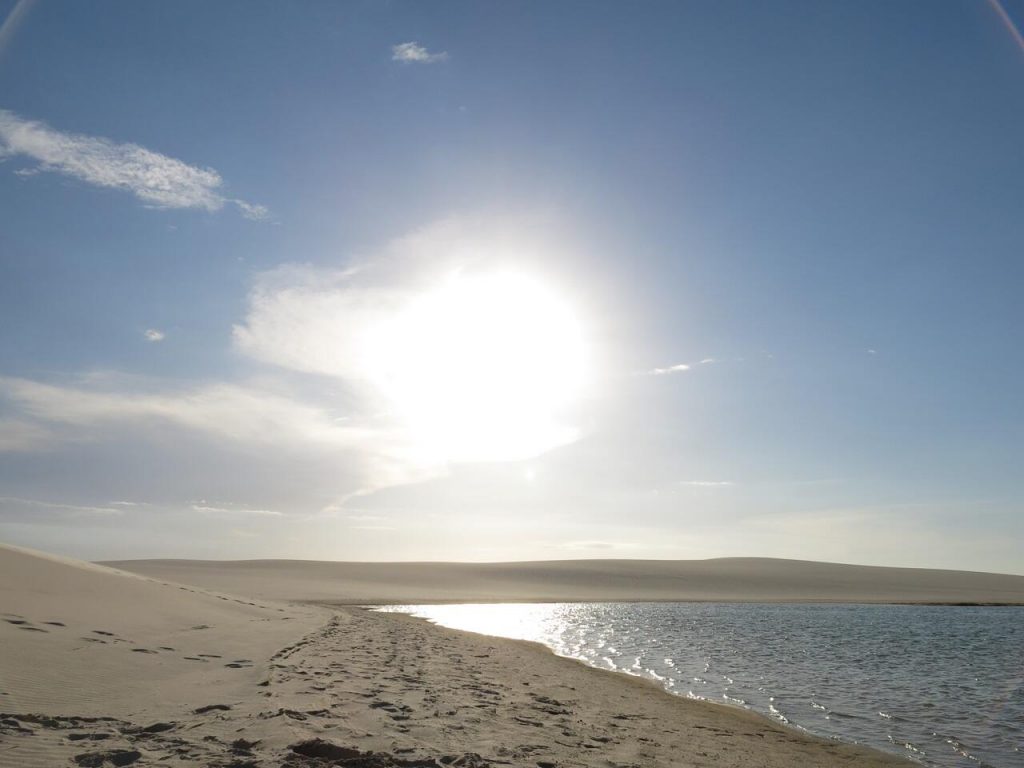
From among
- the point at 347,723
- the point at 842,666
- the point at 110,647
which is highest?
the point at 110,647

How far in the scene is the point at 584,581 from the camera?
7681cm

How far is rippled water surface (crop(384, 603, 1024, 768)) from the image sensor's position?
12.9 meters

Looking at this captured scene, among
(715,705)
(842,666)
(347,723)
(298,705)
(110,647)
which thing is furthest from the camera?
(842,666)

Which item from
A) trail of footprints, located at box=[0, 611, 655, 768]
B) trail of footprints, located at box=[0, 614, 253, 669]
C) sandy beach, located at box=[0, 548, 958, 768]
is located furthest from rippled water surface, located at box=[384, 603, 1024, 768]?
trail of footprints, located at box=[0, 614, 253, 669]

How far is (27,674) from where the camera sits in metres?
9.09

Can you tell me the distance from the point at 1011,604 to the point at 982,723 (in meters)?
60.8

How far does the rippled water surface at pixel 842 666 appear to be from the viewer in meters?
12.9

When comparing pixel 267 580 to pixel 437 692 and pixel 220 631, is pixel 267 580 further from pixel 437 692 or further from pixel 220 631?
pixel 437 692

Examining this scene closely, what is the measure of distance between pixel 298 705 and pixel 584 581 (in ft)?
232

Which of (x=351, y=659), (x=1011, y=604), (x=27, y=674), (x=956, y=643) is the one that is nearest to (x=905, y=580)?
(x=1011, y=604)

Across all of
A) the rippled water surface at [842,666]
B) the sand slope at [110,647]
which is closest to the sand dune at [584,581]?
the rippled water surface at [842,666]

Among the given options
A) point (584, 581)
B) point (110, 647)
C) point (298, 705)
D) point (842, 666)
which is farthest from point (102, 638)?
point (584, 581)

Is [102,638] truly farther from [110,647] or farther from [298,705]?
[298,705]

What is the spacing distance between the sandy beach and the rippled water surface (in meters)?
1.82
